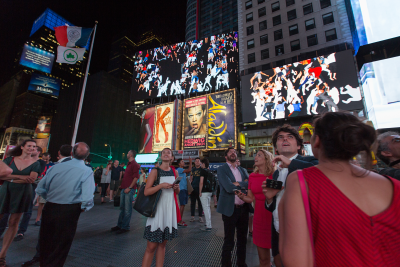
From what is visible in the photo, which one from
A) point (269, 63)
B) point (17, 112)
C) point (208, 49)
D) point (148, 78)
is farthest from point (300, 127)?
point (17, 112)

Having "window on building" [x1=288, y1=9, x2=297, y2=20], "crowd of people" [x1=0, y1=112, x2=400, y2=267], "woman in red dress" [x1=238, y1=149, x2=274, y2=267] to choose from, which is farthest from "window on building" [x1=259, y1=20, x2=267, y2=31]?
"woman in red dress" [x1=238, y1=149, x2=274, y2=267]

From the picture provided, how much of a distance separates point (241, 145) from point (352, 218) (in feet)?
71.2

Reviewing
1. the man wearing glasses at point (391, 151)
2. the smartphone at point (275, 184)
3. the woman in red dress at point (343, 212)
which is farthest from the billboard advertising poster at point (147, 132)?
the woman in red dress at point (343, 212)

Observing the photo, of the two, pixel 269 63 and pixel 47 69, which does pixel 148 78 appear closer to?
pixel 269 63

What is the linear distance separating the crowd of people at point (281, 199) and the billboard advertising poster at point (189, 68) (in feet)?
72.0

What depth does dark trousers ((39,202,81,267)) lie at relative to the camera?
256cm

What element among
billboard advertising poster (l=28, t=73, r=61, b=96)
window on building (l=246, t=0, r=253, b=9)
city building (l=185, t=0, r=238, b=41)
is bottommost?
billboard advertising poster (l=28, t=73, r=61, b=96)

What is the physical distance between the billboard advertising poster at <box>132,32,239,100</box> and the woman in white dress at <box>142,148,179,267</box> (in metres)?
23.4

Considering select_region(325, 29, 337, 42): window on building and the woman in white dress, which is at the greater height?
select_region(325, 29, 337, 42): window on building

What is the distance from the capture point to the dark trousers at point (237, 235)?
3068 mm

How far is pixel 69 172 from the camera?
2865 mm

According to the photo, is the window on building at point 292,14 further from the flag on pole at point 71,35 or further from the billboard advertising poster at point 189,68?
the flag on pole at point 71,35

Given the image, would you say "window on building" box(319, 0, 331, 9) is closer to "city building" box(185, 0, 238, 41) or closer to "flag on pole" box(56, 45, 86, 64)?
"city building" box(185, 0, 238, 41)

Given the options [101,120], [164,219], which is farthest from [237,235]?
[101,120]
